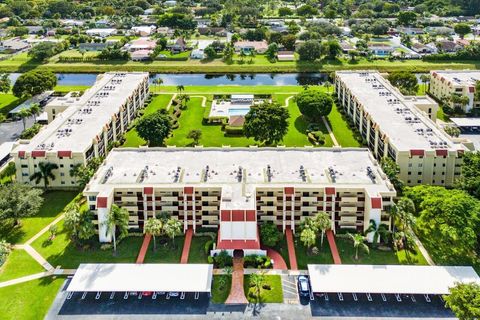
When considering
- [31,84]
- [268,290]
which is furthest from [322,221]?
[31,84]

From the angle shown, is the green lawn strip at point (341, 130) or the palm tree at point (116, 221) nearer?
the palm tree at point (116, 221)

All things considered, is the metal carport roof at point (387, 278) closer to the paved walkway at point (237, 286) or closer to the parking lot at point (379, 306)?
the parking lot at point (379, 306)

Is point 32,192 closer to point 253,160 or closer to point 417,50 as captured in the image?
point 253,160

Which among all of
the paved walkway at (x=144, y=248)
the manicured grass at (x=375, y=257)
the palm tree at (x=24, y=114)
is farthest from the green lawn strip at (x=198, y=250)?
the palm tree at (x=24, y=114)

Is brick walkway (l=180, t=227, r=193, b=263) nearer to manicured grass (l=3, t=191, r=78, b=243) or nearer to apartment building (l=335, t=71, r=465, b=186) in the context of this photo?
manicured grass (l=3, t=191, r=78, b=243)

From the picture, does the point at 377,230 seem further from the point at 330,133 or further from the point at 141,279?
the point at 330,133
